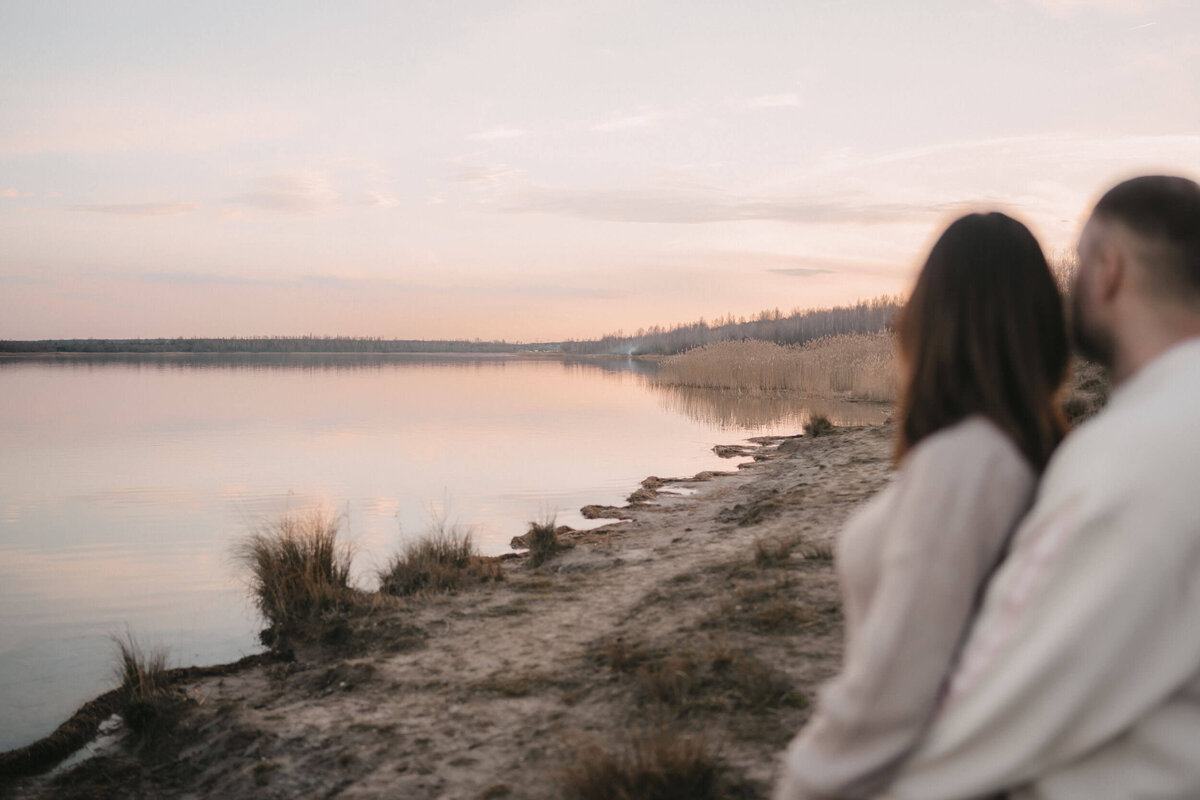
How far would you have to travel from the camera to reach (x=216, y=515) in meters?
11.6

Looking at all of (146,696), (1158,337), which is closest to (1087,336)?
(1158,337)

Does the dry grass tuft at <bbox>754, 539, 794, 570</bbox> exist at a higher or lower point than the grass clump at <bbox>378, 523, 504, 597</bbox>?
higher

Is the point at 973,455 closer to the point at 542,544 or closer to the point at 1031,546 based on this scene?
the point at 1031,546

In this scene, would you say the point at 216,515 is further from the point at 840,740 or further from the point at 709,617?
the point at 840,740

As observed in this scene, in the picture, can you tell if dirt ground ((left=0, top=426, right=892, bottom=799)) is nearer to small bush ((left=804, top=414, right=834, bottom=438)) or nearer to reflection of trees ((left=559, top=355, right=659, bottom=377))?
small bush ((left=804, top=414, right=834, bottom=438))

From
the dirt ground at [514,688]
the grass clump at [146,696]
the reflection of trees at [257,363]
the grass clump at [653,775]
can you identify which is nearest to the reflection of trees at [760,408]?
the dirt ground at [514,688]

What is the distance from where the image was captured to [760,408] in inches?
971

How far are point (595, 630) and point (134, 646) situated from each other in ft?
9.73

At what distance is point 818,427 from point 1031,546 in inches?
606

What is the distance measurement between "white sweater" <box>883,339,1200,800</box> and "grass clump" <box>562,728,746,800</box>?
1789 millimetres

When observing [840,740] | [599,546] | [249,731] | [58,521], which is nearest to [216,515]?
[58,521]

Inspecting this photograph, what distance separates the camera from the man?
1.23 meters

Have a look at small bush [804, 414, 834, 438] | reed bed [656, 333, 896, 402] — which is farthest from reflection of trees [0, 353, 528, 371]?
small bush [804, 414, 834, 438]

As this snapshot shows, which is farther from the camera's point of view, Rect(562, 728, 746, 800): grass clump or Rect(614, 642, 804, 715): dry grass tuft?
Rect(614, 642, 804, 715): dry grass tuft
